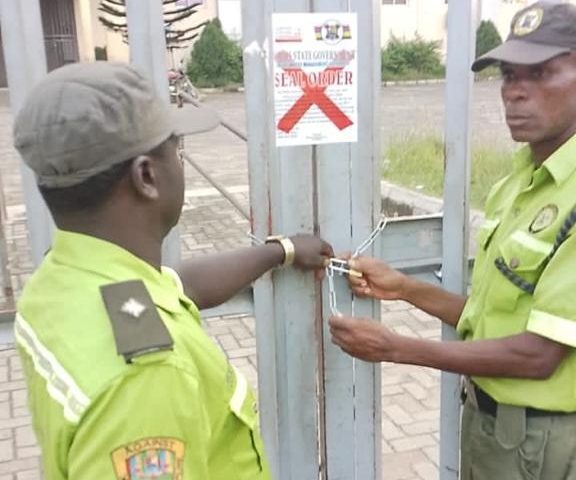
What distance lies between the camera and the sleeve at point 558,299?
5.38ft

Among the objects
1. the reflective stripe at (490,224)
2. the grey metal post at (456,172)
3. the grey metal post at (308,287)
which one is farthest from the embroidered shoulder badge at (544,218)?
the grey metal post at (308,287)

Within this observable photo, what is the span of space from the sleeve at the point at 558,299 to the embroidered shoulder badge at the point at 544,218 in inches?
3.3

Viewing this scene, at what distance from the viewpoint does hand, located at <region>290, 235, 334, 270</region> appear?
193 cm

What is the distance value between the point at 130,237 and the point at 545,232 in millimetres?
947

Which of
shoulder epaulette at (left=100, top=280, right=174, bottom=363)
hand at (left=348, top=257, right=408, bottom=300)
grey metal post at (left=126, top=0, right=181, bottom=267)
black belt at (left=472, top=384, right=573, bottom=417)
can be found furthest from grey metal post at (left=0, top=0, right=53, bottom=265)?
black belt at (left=472, top=384, right=573, bottom=417)

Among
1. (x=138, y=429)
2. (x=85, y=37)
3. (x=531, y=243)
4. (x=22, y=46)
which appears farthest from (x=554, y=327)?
(x=85, y=37)

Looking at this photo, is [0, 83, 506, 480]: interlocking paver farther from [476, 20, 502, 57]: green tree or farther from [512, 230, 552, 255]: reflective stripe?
[512, 230, 552, 255]: reflective stripe

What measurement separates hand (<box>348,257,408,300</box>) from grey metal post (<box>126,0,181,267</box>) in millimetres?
681

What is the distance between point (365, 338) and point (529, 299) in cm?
40

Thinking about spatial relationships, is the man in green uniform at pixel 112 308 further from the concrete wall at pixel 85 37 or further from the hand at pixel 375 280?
the concrete wall at pixel 85 37

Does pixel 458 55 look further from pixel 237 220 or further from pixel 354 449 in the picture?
pixel 237 220

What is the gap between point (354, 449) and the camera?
2184 mm

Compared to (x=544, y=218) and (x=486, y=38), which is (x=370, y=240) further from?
(x=486, y=38)

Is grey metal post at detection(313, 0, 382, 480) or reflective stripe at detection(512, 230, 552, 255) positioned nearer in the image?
reflective stripe at detection(512, 230, 552, 255)
